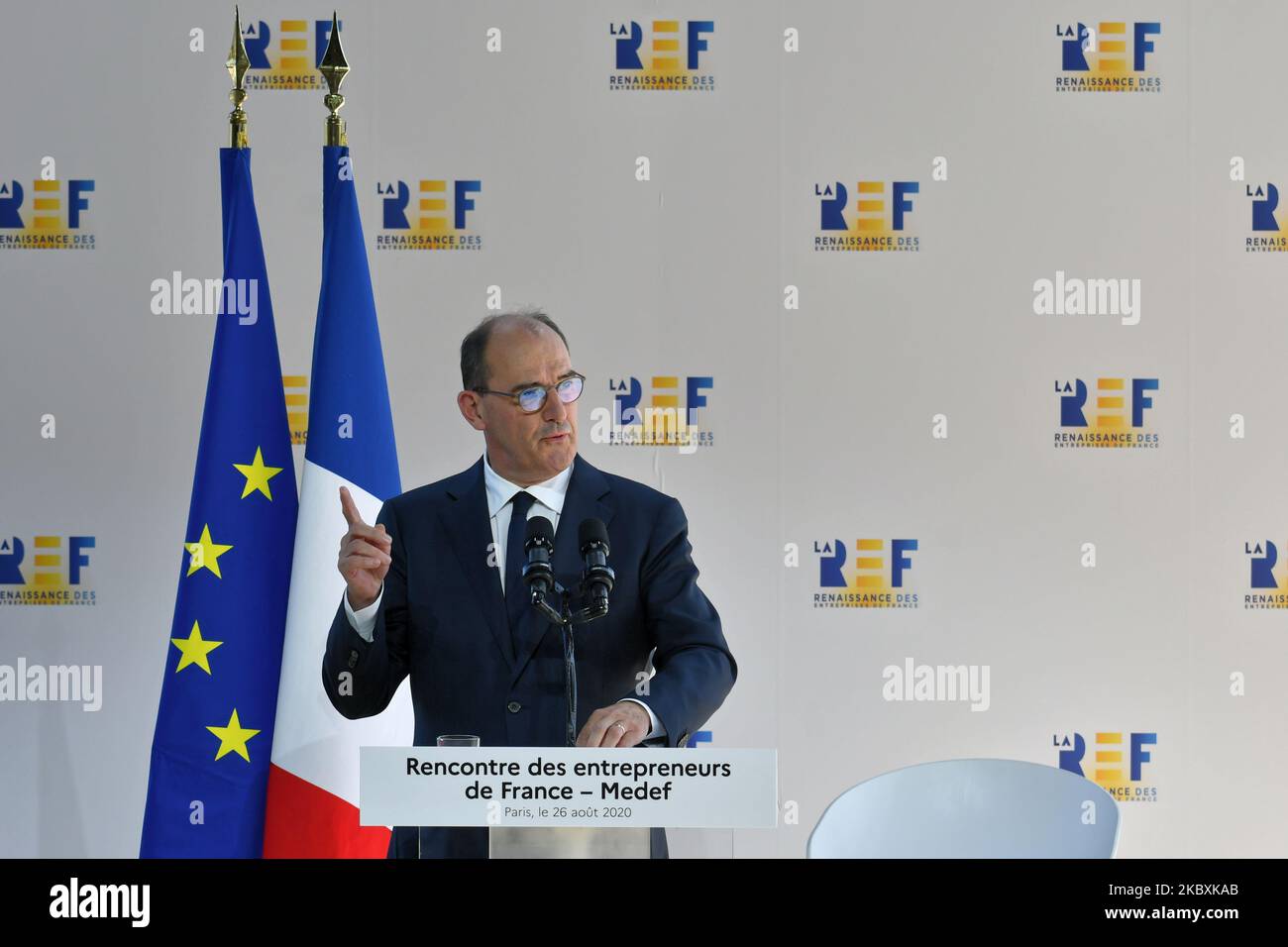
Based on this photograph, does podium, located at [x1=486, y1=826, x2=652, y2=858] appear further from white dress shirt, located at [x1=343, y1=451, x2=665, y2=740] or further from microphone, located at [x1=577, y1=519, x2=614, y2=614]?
white dress shirt, located at [x1=343, y1=451, x2=665, y2=740]

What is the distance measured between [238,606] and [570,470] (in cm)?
91

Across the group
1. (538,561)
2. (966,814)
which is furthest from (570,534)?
(966,814)

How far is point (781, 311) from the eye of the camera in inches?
141

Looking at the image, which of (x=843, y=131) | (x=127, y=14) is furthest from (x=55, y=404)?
(x=843, y=131)

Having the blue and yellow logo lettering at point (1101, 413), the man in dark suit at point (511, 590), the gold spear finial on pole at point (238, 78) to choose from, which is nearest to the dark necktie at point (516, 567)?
the man in dark suit at point (511, 590)

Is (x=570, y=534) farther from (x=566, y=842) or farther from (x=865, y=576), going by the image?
(x=865, y=576)

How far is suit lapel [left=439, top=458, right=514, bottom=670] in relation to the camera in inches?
91.4

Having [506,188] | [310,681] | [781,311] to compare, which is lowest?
[310,681]

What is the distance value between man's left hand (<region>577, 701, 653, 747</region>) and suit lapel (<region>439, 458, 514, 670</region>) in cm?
56

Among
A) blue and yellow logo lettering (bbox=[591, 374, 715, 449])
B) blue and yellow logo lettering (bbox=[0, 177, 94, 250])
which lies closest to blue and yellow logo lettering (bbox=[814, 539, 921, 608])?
blue and yellow logo lettering (bbox=[591, 374, 715, 449])

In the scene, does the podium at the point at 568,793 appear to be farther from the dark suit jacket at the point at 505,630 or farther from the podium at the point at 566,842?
the dark suit jacket at the point at 505,630
